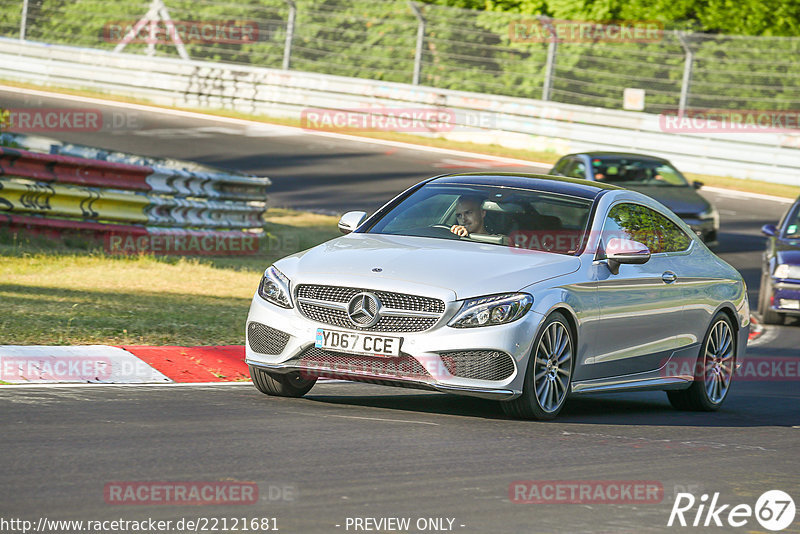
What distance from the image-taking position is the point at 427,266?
8.44 meters

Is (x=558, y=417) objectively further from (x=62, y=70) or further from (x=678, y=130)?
(x=62, y=70)

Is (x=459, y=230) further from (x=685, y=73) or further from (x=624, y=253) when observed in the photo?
(x=685, y=73)

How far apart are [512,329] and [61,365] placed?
3064 mm

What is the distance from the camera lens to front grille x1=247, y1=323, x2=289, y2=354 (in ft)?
27.8

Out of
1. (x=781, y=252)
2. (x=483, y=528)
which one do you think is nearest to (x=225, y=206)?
(x=781, y=252)

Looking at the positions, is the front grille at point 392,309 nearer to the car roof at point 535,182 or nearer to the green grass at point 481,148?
the car roof at point 535,182

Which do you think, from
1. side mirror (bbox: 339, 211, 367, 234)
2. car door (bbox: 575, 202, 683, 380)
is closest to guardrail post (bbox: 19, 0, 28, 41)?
side mirror (bbox: 339, 211, 367, 234)

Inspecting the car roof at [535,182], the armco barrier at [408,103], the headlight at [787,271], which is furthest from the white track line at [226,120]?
the car roof at [535,182]

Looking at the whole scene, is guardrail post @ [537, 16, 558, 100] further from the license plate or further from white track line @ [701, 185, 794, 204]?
the license plate

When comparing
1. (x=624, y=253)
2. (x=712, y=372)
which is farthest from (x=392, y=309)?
(x=712, y=372)

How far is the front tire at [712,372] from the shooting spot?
1032 cm

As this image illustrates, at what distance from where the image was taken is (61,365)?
930 centimetres

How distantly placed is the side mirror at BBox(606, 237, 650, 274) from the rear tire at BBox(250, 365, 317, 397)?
205 centimetres

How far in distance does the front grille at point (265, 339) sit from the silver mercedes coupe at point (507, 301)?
10 millimetres
